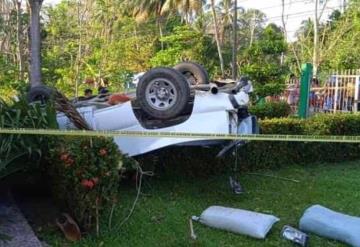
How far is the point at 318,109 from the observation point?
1661 centimetres

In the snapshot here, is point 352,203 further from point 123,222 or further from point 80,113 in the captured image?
point 80,113

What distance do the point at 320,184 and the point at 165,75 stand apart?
8.89ft

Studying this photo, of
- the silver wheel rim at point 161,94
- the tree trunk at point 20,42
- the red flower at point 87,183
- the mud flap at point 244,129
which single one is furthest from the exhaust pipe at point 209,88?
the tree trunk at point 20,42

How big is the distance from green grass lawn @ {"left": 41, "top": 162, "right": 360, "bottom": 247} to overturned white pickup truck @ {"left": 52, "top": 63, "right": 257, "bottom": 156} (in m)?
0.71

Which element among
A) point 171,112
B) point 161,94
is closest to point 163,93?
point 161,94

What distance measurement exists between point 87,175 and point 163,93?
6.06 feet

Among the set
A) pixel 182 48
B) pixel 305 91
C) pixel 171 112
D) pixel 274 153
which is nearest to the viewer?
pixel 171 112

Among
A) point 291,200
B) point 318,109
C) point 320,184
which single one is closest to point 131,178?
point 291,200

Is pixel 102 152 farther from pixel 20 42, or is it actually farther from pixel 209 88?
pixel 20 42

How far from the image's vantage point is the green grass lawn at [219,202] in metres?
4.69

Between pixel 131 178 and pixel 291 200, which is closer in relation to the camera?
pixel 291 200

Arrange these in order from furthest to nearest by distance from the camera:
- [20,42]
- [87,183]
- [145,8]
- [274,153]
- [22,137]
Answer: [145,8] → [20,42] → [274,153] → [22,137] → [87,183]

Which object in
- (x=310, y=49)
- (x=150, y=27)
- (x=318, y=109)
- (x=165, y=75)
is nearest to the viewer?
(x=165, y=75)

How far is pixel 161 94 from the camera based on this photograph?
6.02 meters
